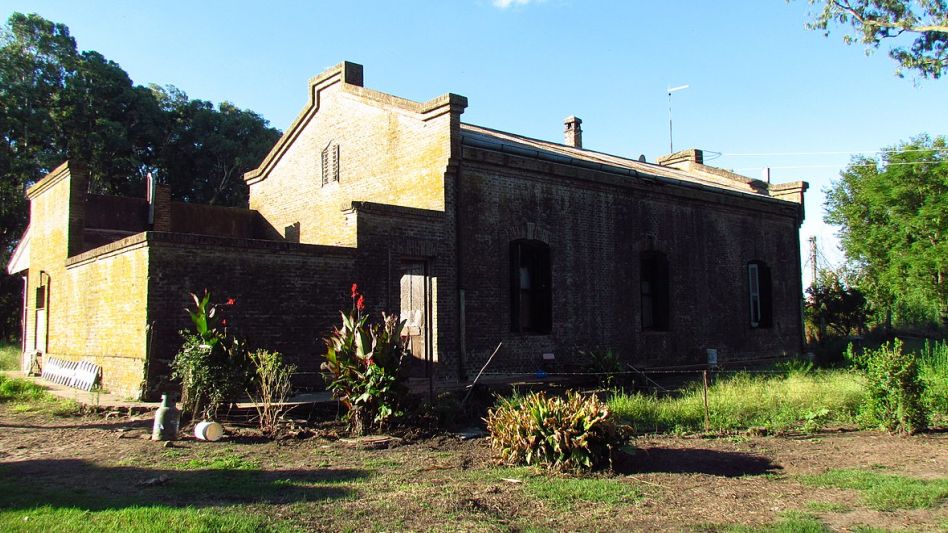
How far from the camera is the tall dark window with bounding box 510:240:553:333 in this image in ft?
55.5

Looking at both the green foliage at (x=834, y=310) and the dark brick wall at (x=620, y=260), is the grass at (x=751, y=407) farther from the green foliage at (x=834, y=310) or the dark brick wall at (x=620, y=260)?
the green foliage at (x=834, y=310)

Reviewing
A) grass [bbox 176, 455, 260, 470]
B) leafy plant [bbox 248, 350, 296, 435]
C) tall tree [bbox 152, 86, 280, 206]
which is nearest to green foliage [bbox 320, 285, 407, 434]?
leafy plant [bbox 248, 350, 296, 435]

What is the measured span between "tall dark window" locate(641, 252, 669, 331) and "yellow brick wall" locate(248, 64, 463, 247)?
7.53 m

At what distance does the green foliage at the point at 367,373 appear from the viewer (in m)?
10.3

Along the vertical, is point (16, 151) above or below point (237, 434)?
above

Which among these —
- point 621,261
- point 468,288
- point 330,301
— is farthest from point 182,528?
point 621,261

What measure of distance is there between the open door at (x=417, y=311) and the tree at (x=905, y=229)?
24.1 metres

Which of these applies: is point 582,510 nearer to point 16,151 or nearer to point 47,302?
point 47,302

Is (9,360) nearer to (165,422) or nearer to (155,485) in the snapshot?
(165,422)

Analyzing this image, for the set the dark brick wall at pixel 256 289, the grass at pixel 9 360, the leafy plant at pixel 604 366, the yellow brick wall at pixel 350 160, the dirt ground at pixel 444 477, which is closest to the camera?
the dirt ground at pixel 444 477

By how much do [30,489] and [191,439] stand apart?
290cm

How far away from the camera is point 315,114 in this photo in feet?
65.1

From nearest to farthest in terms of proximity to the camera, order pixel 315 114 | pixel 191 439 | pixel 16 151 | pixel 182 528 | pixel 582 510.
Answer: pixel 182 528, pixel 582 510, pixel 191 439, pixel 315 114, pixel 16 151

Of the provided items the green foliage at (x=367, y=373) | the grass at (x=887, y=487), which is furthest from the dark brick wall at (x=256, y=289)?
the grass at (x=887, y=487)
